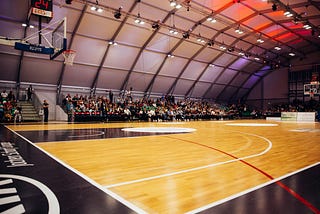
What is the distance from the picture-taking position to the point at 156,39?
18938 mm

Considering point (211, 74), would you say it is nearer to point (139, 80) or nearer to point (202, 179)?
point (139, 80)

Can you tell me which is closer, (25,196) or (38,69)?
(25,196)

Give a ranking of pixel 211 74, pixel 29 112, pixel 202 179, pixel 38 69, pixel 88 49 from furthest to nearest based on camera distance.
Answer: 1. pixel 211 74
2. pixel 88 49
3. pixel 38 69
4. pixel 29 112
5. pixel 202 179

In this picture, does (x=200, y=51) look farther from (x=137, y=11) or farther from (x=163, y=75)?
(x=137, y=11)

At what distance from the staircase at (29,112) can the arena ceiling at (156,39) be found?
1.88 m

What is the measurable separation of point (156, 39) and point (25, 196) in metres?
18.2

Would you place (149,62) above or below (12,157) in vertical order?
above

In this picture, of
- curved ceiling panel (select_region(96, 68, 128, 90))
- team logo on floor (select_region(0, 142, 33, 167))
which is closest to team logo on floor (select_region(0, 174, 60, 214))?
team logo on floor (select_region(0, 142, 33, 167))

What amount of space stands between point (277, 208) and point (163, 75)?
2123 centimetres

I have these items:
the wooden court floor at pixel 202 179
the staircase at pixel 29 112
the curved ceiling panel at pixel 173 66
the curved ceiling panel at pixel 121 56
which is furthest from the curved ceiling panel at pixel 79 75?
the wooden court floor at pixel 202 179

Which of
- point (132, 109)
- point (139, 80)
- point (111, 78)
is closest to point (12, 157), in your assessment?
point (132, 109)

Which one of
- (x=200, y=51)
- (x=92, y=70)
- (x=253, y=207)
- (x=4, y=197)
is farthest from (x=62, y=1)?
(x=253, y=207)

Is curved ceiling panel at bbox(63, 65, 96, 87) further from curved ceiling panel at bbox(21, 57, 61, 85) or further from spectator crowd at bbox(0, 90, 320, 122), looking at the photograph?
spectator crowd at bbox(0, 90, 320, 122)

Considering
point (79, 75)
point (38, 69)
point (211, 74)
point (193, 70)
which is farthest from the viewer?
point (211, 74)
